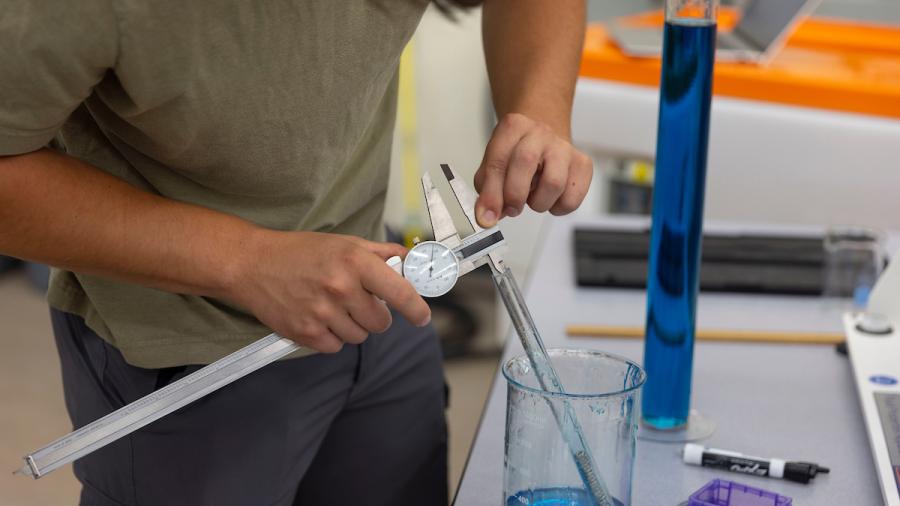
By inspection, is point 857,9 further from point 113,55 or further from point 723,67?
point 113,55

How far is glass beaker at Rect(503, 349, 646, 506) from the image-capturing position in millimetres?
749

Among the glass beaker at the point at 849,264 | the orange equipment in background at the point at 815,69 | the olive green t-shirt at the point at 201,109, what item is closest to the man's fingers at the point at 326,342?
the olive green t-shirt at the point at 201,109

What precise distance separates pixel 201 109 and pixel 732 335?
0.68 metres

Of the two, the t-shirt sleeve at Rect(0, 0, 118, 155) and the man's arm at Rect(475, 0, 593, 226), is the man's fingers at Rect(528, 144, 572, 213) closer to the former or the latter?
the man's arm at Rect(475, 0, 593, 226)

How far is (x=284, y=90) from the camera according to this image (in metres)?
0.80

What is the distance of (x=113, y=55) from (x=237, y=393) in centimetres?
33

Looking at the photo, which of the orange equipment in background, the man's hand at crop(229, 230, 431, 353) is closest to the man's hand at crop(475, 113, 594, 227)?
the man's hand at crop(229, 230, 431, 353)

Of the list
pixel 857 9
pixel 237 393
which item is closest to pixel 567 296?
pixel 237 393

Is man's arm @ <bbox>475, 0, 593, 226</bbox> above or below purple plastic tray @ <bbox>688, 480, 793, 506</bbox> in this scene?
above

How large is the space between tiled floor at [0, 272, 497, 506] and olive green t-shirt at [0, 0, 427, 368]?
1.23 meters

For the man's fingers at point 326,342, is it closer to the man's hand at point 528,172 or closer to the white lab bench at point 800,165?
the man's hand at point 528,172

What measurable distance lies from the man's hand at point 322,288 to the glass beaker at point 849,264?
2.33ft

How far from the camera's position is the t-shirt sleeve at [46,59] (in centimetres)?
65

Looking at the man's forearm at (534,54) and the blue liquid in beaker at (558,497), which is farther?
the man's forearm at (534,54)
